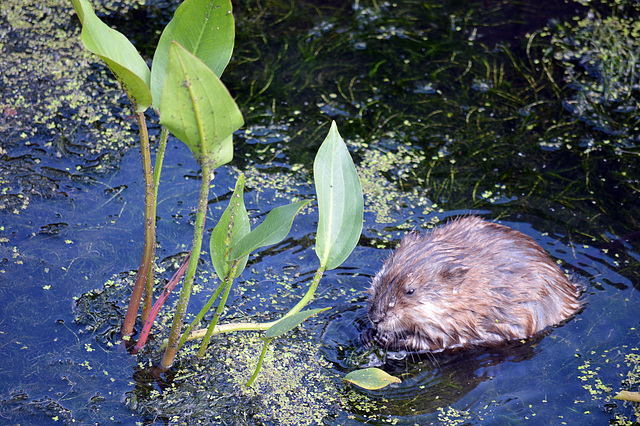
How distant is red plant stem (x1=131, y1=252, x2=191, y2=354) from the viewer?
321 centimetres

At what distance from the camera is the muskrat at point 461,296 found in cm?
367

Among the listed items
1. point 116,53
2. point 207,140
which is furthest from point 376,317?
point 116,53

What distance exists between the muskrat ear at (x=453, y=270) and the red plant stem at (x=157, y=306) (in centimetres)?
147

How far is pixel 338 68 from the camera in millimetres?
5934

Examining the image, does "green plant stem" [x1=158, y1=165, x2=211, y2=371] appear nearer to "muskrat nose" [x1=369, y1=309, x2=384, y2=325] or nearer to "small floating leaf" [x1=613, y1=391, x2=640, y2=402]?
"muskrat nose" [x1=369, y1=309, x2=384, y2=325]

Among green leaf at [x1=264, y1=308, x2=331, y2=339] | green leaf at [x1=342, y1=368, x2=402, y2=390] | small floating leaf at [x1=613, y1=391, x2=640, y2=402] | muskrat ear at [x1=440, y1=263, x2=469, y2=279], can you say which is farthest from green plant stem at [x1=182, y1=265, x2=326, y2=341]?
small floating leaf at [x1=613, y1=391, x2=640, y2=402]

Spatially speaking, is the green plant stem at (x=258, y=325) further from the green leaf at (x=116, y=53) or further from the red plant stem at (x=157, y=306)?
the green leaf at (x=116, y=53)

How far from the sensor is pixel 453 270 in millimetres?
3678

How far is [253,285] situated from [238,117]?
1747 mm

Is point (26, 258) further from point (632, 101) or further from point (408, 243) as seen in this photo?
point (632, 101)

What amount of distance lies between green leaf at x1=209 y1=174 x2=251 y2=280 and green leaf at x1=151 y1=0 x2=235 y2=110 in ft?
1.78

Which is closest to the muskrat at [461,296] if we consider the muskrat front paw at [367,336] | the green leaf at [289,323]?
the muskrat front paw at [367,336]

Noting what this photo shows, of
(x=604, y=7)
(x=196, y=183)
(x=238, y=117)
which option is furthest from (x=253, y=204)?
(x=604, y=7)

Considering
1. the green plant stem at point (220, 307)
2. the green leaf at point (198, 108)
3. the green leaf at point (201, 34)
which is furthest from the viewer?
the green plant stem at point (220, 307)
